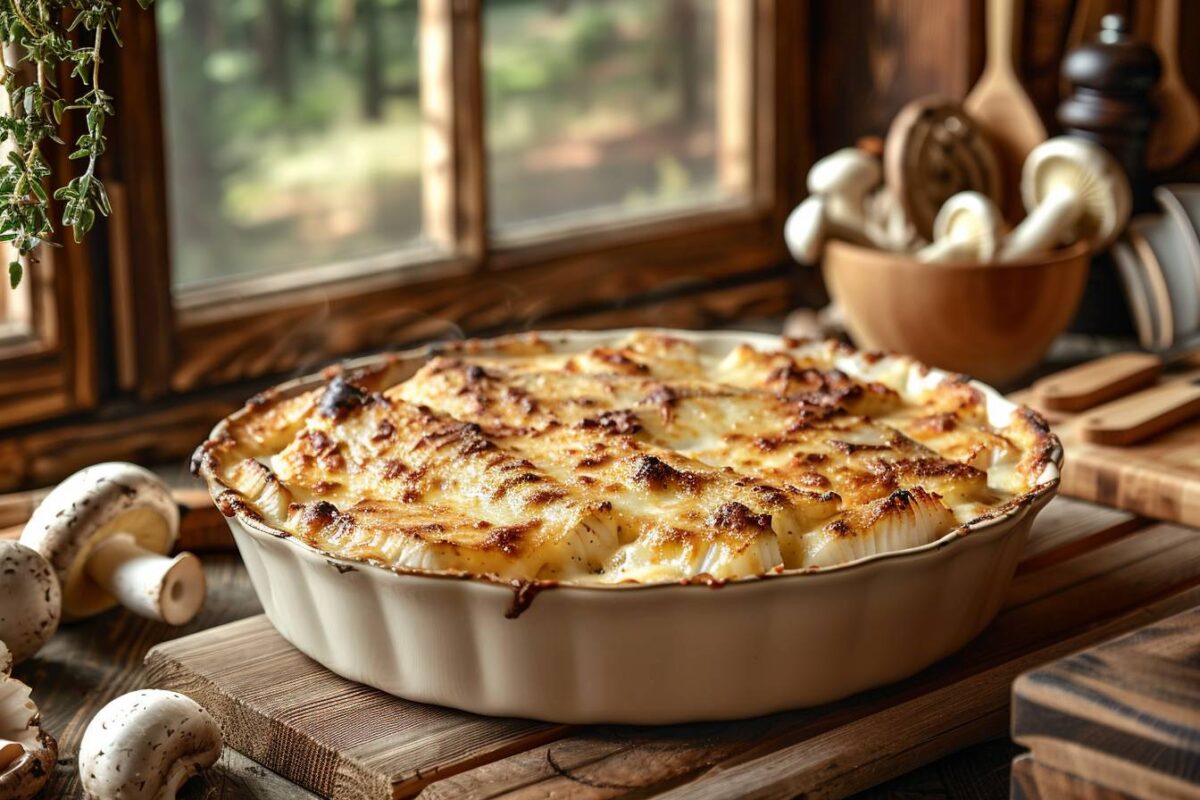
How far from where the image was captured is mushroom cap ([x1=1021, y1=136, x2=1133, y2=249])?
1.98 meters

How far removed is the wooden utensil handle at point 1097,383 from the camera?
178 cm

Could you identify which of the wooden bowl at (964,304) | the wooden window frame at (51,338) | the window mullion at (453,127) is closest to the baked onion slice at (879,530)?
the wooden bowl at (964,304)

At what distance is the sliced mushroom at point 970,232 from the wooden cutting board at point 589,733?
719 mm

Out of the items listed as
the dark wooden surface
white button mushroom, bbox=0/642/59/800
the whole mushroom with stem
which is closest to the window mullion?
the whole mushroom with stem

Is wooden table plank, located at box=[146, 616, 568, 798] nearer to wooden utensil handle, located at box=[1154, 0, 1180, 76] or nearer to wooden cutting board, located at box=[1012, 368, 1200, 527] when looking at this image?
wooden cutting board, located at box=[1012, 368, 1200, 527]

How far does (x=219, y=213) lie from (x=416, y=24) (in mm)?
396

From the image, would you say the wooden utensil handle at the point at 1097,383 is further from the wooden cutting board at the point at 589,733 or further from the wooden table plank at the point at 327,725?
the wooden table plank at the point at 327,725

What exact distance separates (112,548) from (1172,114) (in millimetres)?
1740

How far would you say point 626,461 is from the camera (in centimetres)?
125

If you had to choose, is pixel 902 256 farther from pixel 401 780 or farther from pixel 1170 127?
pixel 401 780

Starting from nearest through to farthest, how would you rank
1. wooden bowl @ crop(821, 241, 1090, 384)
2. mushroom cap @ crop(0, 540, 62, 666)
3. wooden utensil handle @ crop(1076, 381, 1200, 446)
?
mushroom cap @ crop(0, 540, 62, 666) < wooden utensil handle @ crop(1076, 381, 1200, 446) < wooden bowl @ crop(821, 241, 1090, 384)

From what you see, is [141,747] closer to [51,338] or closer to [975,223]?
[51,338]

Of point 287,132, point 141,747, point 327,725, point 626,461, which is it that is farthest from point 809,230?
point 141,747

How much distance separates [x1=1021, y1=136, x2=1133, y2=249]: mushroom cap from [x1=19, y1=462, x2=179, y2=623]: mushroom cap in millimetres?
1224
